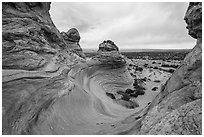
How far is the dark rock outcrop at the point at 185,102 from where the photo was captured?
3316 millimetres

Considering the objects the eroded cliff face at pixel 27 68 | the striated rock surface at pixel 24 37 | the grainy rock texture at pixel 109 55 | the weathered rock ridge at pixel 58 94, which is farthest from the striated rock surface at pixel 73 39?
the striated rock surface at pixel 24 37

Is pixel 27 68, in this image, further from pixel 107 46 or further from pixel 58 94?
pixel 107 46

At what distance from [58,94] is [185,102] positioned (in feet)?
12.9

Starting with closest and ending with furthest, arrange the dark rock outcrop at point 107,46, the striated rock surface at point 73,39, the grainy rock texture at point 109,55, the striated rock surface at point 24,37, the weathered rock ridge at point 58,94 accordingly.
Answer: the weathered rock ridge at point 58,94 < the striated rock surface at point 24,37 < the grainy rock texture at point 109,55 < the dark rock outcrop at point 107,46 < the striated rock surface at point 73,39

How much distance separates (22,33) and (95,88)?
5.06m

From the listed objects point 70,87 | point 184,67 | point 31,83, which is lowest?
point 70,87

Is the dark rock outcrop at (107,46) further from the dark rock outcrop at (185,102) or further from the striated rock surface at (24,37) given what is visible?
the dark rock outcrop at (185,102)

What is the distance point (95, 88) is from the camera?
10.5 m

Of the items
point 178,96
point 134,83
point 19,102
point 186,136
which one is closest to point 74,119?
point 19,102

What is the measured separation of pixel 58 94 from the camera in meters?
6.38

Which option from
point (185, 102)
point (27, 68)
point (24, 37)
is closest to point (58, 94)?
point (27, 68)

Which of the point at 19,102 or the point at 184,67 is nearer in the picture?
the point at 19,102

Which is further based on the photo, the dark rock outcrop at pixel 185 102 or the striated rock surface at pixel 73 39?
the striated rock surface at pixel 73 39

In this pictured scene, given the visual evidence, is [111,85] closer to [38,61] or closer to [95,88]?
[95,88]
